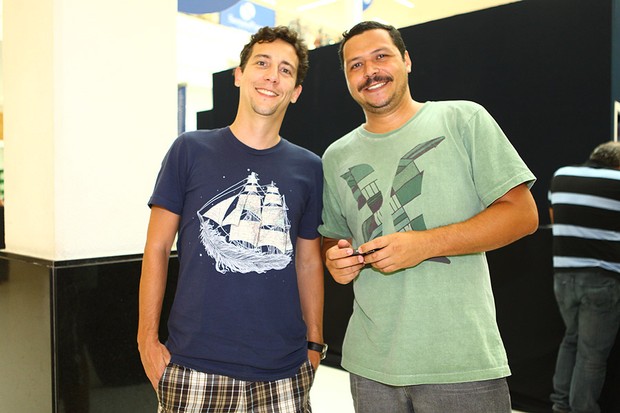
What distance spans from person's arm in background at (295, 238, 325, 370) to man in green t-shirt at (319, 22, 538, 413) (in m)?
0.22

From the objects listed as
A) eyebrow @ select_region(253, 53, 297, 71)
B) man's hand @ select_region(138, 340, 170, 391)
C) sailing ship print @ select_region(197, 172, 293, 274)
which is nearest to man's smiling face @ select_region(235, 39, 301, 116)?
eyebrow @ select_region(253, 53, 297, 71)

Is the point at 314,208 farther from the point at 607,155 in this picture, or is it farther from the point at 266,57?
the point at 607,155

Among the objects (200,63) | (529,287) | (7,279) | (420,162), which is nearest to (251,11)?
(200,63)

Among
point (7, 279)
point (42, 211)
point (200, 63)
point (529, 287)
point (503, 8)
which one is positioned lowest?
point (529, 287)

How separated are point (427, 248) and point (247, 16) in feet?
19.8

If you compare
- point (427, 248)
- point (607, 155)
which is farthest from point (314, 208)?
point (607, 155)

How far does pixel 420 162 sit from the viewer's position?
156 cm

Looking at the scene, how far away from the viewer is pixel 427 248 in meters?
1.44

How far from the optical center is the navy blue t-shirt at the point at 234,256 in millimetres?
1583

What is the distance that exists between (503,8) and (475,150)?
290 cm

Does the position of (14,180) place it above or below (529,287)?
above

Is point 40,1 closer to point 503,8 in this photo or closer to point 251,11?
point 503,8

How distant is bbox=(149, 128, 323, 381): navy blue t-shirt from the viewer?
158cm

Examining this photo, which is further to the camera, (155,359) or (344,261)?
(155,359)
